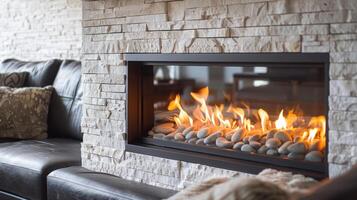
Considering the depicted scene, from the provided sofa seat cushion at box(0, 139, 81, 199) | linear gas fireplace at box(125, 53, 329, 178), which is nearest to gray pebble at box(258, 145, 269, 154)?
linear gas fireplace at box(125, 53, 329, 178)

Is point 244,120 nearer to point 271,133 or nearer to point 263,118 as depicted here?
point 263,118

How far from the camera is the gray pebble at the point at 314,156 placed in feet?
5.86

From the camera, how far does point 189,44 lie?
203 centimetres

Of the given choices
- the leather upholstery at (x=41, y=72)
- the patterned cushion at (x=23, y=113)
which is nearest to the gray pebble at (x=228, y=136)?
the patterned cushion at (x=23, y=113)

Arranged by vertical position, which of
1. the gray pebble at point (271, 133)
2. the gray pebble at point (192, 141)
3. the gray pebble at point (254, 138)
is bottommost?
the gray pebble at point (192, 141)

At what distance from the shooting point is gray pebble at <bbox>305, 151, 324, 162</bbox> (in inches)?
70.4

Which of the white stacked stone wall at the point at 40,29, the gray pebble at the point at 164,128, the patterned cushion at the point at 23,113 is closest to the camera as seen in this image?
the gray pebble at the point at 164,128

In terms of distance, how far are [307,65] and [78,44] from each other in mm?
2506

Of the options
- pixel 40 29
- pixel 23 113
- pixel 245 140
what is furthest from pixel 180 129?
pixel 40 29

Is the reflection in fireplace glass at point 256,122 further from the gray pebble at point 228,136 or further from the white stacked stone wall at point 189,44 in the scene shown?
the white stacked stone wall at point 189,44

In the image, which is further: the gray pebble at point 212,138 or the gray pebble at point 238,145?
the gray pebble at point 212,138

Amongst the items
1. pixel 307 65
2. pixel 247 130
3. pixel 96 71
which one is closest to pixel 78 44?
pixel 96 71

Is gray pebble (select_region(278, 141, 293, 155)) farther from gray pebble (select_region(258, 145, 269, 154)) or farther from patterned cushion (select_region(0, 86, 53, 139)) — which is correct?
patterned cushion (select_region(0, 86, 53, 139))

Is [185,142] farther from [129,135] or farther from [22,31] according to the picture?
[22,31]
